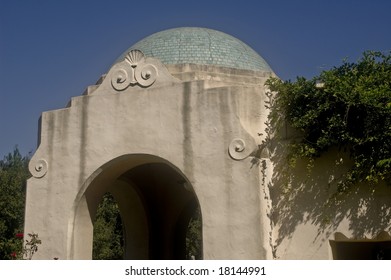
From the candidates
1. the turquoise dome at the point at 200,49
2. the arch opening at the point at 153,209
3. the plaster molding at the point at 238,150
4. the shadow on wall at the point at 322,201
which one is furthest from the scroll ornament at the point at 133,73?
the arch opening at the point at 153,209

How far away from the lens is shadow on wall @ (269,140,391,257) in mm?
8391

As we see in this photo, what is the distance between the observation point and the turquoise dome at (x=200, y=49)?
36.0 feet

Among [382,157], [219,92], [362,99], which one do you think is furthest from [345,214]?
[219,92]

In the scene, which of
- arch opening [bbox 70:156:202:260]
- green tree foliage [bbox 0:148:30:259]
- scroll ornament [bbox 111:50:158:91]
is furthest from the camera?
green tree foliage [bbox 0:148:30:259]

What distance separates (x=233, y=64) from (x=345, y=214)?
3966mm

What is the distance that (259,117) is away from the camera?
924 cm

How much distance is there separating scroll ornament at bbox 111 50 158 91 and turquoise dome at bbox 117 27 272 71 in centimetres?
104

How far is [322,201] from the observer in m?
8.74

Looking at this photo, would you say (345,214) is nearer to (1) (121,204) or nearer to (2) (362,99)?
(2) (362,99)

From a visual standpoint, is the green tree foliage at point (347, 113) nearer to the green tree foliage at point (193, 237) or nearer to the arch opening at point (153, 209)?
the arch opening at point (153, 209)

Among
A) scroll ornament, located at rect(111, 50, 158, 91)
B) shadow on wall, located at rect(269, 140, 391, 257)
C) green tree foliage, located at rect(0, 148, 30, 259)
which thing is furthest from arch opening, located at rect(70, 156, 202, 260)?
green tree foliage, located at rect(0, 148, 30, 259)

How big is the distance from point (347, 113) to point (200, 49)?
384 centimetres

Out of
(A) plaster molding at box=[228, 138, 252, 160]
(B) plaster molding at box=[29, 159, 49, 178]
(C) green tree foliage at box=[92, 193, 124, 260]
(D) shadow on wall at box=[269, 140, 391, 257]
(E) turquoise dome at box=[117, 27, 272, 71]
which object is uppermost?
(E) turquoise dome at box=[117, 27, 272, 71]

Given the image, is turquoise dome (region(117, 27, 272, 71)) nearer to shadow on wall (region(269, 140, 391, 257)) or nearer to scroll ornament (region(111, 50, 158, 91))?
scroll ornament (region(111, 50, 158, 91))
